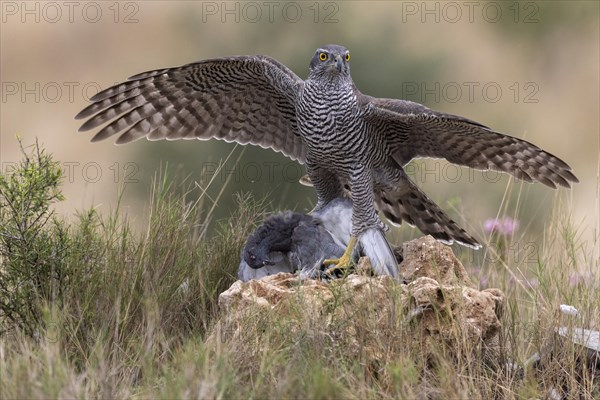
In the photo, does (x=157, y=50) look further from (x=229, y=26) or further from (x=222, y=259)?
(x=222, y=259)

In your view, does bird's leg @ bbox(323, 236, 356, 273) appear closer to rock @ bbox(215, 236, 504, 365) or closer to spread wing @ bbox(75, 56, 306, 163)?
rock @ bbox(215, 236, 504, 365)

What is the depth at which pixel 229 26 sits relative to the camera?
1554 centimetres

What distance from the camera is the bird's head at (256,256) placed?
628 centimetres

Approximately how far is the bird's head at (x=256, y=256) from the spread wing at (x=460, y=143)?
1.17 meters

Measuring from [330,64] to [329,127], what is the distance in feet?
1.33

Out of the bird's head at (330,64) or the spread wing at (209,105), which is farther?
the spread wing at (209,105)

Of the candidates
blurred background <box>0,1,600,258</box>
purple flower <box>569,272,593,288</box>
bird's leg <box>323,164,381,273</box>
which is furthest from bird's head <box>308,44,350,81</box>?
blurred background <box>0,1,600,258</box>

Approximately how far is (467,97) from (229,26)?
3771 millimetres

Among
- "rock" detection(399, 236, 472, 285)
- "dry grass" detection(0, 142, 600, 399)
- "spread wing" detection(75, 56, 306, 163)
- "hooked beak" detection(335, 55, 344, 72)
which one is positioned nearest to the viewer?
"dry grass" detection(0, 142, 600, 399)

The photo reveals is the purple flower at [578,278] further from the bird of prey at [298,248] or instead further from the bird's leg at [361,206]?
the bird's leg at [361,206]

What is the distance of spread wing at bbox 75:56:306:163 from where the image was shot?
6871 mm

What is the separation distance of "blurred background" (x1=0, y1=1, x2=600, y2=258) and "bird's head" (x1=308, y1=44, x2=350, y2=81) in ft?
15.9

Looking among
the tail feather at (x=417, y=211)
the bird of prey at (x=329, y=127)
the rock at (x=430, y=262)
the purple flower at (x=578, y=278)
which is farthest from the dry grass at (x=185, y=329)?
the bird of prey at (x=329, y=127)

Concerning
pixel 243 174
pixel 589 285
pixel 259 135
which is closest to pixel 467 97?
→ pixel 243 174
